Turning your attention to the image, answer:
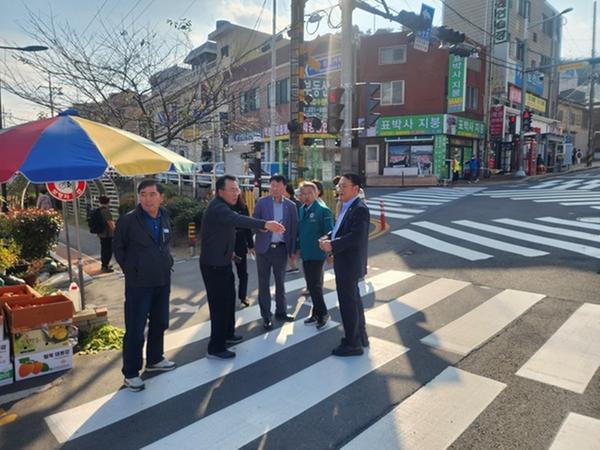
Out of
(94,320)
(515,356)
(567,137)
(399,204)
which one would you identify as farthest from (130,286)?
(567,137)

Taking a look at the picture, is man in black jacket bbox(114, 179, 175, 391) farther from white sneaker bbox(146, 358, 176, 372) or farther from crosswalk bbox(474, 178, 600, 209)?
crosswalk bbox(474, 178, 600, 209)

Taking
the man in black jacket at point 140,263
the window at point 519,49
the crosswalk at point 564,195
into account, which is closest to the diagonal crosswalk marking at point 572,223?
the crosswalk at point 564,195

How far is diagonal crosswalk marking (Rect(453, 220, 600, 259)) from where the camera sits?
909cm

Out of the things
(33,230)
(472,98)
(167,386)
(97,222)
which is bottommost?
(167,386)

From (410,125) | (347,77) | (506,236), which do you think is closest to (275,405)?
(506,236)

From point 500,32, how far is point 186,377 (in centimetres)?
3318

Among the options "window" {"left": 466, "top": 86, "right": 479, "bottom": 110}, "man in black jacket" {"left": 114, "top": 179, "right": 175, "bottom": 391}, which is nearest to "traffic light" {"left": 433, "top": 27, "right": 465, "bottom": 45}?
"man in black jacket" {"left": 114, "top": 179, "right": 175, "bottom": 391}

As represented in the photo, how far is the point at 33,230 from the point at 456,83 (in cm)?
2561

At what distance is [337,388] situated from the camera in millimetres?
3957

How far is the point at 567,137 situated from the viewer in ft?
143

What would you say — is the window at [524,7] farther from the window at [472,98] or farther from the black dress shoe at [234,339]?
the black dress shoe at [234,339]

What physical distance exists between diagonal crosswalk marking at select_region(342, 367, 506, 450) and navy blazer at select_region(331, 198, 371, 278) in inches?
51.8

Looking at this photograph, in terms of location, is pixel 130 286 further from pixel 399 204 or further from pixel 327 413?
pixel 399 204

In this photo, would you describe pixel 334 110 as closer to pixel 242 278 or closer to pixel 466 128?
pixel 242 278
